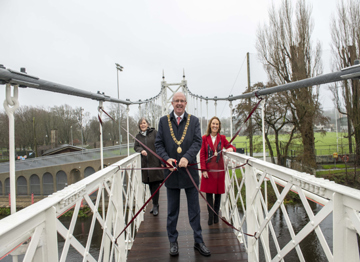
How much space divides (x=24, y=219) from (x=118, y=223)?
53.4 inches

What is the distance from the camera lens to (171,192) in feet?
7.10

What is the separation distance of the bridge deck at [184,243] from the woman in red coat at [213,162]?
266 millimetres

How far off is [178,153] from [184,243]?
925 millimetres

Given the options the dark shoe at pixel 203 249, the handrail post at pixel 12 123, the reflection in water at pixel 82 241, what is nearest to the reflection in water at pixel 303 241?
the reflection in water at pixel 82 241

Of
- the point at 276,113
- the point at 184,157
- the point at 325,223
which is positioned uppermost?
the point at 276,113

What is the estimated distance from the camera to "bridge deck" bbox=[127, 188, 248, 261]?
2109mm

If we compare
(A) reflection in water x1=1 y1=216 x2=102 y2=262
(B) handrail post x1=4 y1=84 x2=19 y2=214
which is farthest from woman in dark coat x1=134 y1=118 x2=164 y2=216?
(A) reflection in water x1=1 y1=216 x2=102 y2=262

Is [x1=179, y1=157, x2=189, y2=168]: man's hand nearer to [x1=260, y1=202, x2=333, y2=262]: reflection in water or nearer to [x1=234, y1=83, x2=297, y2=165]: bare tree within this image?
[x1=260, y1=202, x2=333, y2=262]: reflection in water

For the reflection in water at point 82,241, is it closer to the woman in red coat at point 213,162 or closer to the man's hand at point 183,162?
the woman in red coat at point 213,162

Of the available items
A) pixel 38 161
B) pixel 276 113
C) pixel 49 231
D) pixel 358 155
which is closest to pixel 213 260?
pixel 49 231

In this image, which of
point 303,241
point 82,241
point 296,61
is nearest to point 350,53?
point 296,61

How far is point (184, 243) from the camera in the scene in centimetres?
236

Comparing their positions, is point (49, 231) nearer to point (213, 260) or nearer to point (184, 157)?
point (184, 157)

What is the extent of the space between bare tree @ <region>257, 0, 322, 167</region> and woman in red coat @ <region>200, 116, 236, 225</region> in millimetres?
12793
